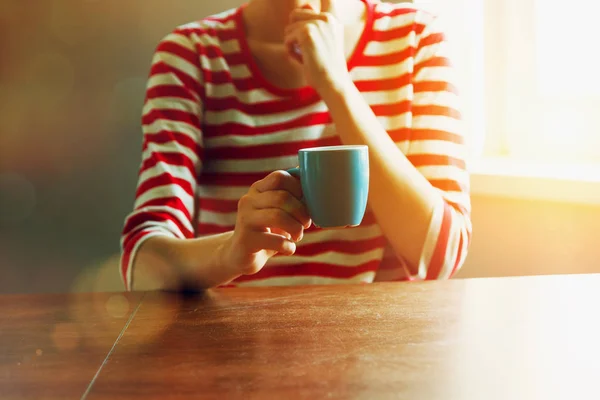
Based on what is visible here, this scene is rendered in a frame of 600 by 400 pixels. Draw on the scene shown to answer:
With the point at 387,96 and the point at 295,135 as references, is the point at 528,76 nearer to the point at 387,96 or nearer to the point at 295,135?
the point at 387,96

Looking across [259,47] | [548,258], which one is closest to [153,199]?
[259,47]

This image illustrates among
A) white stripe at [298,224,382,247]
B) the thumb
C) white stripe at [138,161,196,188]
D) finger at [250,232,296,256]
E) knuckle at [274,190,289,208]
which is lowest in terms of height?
white stripe at [298,224,382,247]

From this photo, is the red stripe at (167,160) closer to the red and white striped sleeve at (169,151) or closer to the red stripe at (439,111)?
the red and white striped sleeve at (169,151)

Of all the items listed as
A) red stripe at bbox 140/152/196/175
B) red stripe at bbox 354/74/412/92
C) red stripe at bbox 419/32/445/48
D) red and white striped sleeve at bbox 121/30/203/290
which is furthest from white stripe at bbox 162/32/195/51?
red stripe at bbox 419/32/445/48

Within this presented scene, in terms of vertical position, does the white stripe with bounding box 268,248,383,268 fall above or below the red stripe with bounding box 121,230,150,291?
below

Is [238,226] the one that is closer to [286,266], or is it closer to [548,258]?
[286,266]

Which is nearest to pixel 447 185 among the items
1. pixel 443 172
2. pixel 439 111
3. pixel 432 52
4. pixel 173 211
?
pixel 443 172

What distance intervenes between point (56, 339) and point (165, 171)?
40cm

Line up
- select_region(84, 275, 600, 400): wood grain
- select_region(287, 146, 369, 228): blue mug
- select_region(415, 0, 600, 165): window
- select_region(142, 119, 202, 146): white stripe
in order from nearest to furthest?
select_region(84, 275, 600, 400): wood grain
select_region(287, 146, 369, 228): blue mug
select_region(142, 119, 202, 146): white stripe
select_region(415, 0, 600, 165): window

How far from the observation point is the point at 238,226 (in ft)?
2.39

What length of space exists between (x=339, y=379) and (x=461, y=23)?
1.02 m

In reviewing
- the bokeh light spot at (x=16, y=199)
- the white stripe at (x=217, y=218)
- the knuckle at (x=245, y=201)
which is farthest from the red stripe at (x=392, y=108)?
the bokeh light spot at (x=16, y=199)

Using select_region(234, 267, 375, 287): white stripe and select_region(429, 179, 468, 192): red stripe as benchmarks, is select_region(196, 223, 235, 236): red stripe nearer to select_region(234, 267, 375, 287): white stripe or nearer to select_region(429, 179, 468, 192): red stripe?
select_region(234, 267, 375, 287): white stripe

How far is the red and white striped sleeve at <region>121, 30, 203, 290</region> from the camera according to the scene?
36.0 inches
